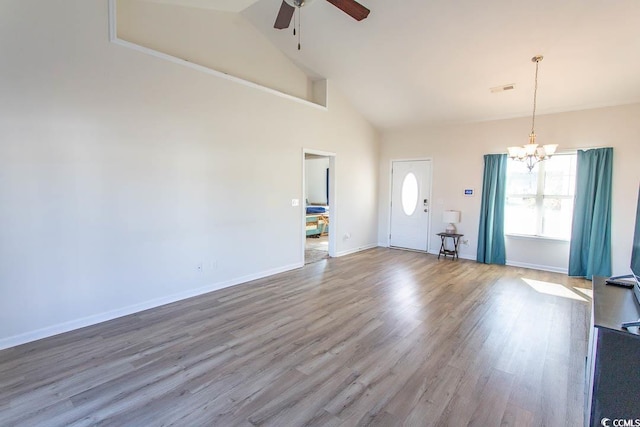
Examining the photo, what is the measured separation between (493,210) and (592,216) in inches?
57.1

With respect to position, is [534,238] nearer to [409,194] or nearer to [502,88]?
[409,194]

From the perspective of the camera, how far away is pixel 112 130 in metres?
3.31

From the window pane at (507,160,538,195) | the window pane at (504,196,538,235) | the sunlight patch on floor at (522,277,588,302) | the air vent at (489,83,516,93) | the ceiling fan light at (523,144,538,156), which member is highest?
the air vent at (489,83,516,93)

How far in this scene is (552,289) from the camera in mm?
4625

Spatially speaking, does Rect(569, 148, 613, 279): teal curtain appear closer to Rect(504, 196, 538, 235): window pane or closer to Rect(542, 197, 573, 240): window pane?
Rect(542, 197, 573, 240): window pane

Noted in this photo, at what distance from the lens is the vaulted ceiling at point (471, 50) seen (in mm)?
3582

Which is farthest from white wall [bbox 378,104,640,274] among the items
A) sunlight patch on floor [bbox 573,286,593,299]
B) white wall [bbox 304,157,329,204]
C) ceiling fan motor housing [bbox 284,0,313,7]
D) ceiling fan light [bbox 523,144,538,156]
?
ceiling fan motor housing [bbox 284,0,313,7]

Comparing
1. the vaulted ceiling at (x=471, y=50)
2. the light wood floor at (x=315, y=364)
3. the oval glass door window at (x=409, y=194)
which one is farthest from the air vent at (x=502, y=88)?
the light wood floor at (x=315, y=364)

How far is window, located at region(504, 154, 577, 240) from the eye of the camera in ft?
17.9

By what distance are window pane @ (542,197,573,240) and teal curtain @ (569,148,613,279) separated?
178mm

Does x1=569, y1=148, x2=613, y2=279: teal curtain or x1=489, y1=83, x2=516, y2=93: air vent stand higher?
x1=489, y1=83, x2=516, y2=93: air vent

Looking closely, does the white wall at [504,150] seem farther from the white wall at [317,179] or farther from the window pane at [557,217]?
the white wall at [317,179]

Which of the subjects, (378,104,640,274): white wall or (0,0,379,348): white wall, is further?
(378,104,640,274): white wall

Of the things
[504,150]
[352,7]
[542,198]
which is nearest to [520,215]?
[542,198]
